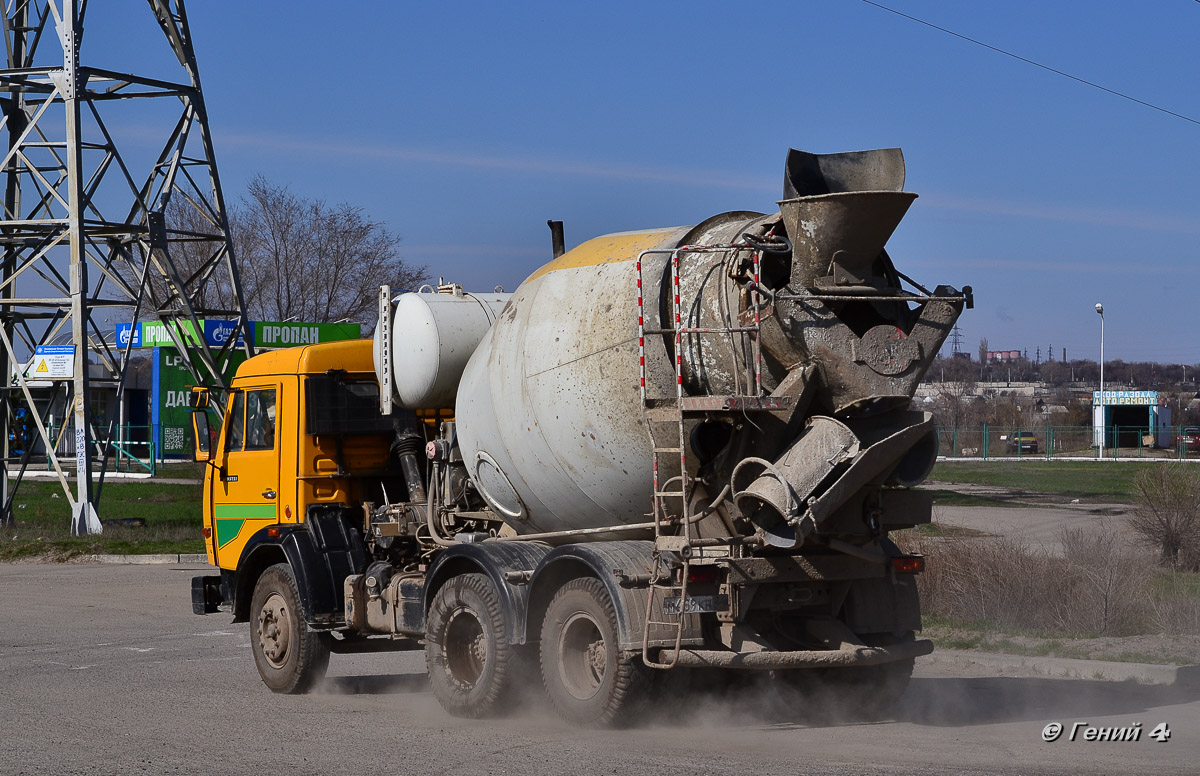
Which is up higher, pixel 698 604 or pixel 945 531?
pixel 698 604

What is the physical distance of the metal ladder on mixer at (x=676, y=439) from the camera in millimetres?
7891

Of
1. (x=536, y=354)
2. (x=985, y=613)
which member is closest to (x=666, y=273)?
(x=536, y=354)

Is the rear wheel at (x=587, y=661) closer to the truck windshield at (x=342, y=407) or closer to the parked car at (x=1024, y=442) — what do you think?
the truck windshield at (x=342, y=407)

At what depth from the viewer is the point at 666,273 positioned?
8.52m

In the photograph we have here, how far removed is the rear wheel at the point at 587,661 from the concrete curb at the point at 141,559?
1447 cm

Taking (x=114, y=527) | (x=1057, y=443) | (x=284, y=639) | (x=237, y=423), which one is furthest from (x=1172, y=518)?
(x=1057, y=443)

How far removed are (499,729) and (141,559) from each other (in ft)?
49.1

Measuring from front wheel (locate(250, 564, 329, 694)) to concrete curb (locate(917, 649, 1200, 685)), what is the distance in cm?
533

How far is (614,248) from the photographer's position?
29.9 ft

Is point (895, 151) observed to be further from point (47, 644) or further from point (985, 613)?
point (47, 644)

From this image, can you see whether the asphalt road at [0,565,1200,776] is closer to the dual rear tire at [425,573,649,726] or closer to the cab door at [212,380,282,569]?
the dual rear tire at [425,573,649,726]

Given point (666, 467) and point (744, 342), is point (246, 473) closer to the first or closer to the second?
point (666, 467)

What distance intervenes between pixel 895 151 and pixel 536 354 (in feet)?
9.08

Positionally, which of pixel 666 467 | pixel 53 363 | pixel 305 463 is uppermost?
pixel 53 363
